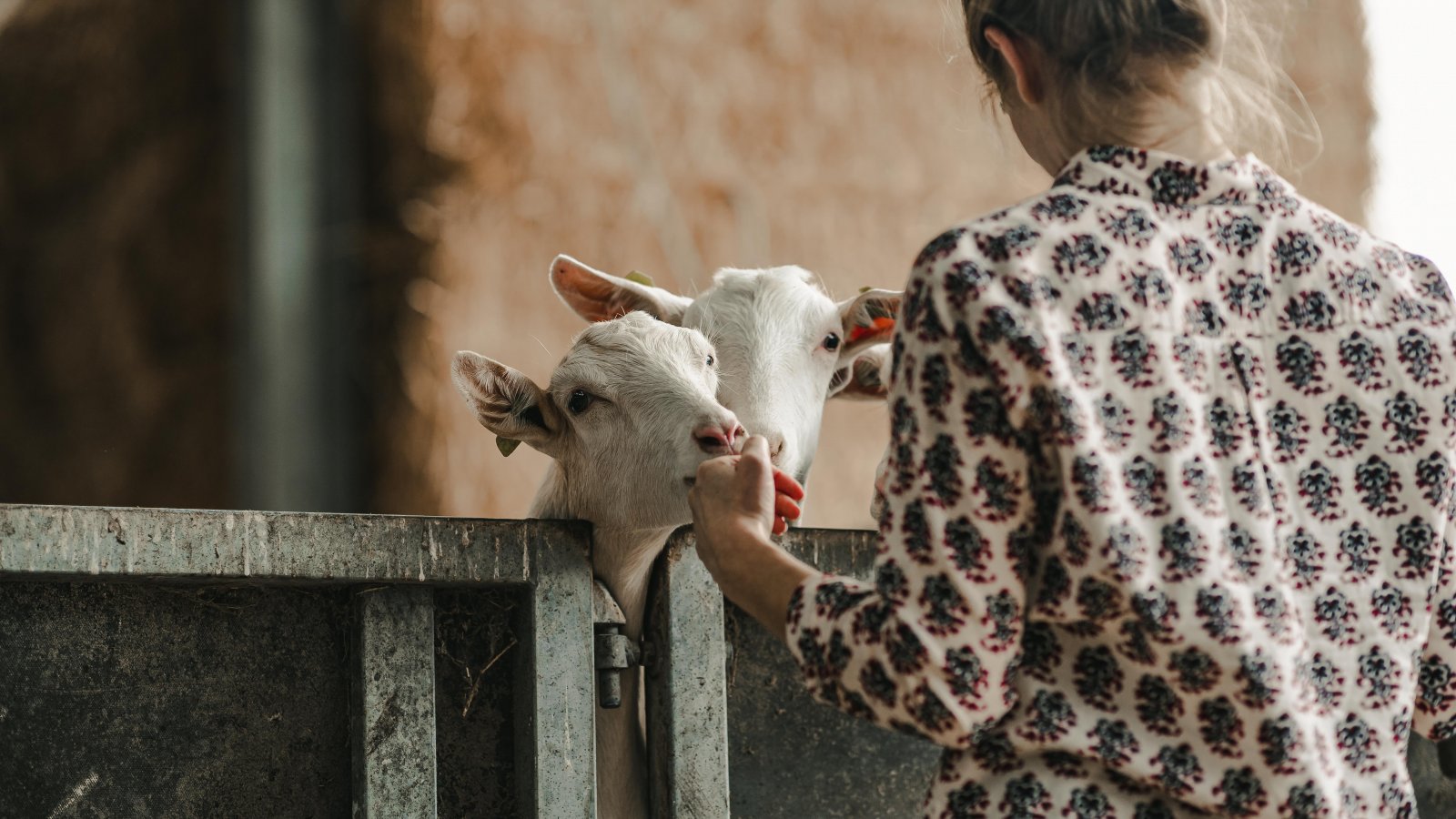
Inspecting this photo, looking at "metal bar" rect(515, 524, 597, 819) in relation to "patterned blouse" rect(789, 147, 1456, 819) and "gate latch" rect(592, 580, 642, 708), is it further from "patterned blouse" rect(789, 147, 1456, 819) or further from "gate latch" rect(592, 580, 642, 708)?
"patterned blouse" rect(789, 147, 1456, 819)

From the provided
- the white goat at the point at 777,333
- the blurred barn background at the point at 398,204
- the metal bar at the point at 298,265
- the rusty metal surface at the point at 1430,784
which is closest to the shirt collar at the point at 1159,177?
the white goat at the point at 777,333

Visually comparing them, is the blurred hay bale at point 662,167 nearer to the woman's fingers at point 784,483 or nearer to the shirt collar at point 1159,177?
the woman's fingers at point 784,483

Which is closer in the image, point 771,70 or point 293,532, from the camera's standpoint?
point 293,532

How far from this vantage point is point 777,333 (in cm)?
357

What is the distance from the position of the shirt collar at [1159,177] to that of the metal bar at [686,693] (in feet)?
4.08

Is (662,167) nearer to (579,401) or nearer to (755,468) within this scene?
(579,401)

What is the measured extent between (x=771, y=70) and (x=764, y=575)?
13.3 ft

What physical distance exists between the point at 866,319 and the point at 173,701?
77.6 inches

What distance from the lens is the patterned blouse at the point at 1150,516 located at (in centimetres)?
141

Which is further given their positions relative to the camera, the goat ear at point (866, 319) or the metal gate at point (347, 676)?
the goat ear at point (866, 319)

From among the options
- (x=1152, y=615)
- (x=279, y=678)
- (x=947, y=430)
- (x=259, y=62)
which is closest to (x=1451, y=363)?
(x=1152, y=615)

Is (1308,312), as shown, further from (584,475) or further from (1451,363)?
(584,475)

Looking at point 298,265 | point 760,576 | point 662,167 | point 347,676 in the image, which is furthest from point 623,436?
point 298,265

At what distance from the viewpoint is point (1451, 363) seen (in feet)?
5.15
